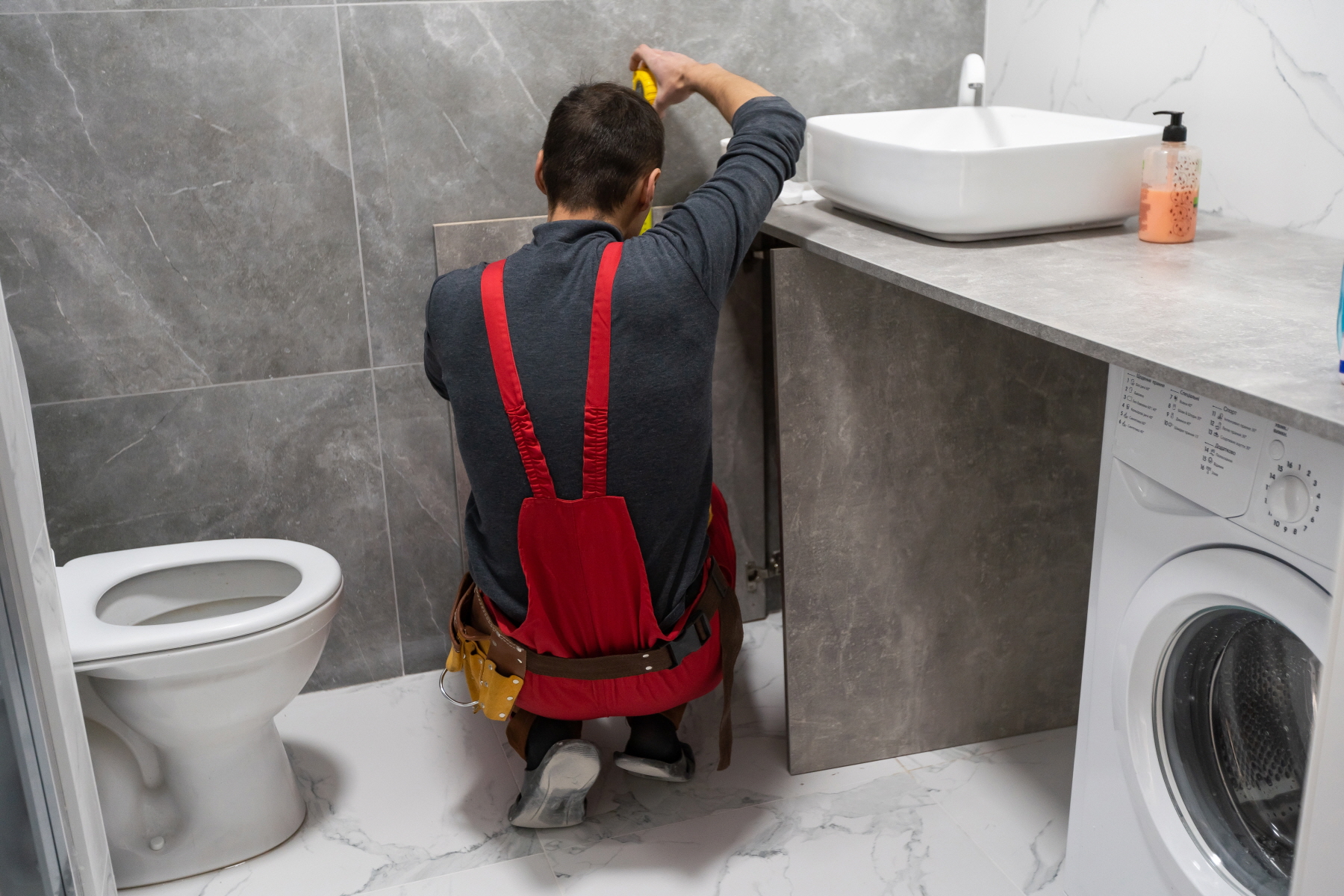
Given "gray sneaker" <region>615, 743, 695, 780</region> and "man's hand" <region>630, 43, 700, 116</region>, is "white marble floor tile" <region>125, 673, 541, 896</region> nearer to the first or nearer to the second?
"gray sneaker" <region>615, 743, 695, 780</region>

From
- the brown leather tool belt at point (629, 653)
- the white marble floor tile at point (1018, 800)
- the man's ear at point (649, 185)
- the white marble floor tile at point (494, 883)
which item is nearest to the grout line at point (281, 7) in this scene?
the man's ear at point (649, 185)

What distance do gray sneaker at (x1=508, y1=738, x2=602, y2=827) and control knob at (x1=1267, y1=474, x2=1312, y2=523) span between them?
106 centimetres

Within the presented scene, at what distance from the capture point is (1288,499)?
1.13m

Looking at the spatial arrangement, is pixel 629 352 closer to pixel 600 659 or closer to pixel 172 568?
pixel 600 659

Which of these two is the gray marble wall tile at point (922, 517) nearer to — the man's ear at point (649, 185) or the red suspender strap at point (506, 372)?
the man's ear at point (649, 185)

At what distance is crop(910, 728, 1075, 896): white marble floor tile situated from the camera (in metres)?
1.76

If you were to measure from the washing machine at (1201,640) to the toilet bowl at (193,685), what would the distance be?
3.79 feet

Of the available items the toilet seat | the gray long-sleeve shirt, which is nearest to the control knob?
the gray long-sleeve shirt

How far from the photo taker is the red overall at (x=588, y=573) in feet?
5.11

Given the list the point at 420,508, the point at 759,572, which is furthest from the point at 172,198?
the point at 759,572

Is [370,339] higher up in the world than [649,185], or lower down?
lower down

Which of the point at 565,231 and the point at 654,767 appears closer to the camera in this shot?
the point at 565,231

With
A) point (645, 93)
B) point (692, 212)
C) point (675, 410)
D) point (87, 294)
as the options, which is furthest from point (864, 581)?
point (87, 294)

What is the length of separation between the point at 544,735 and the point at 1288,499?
1.16 metres
